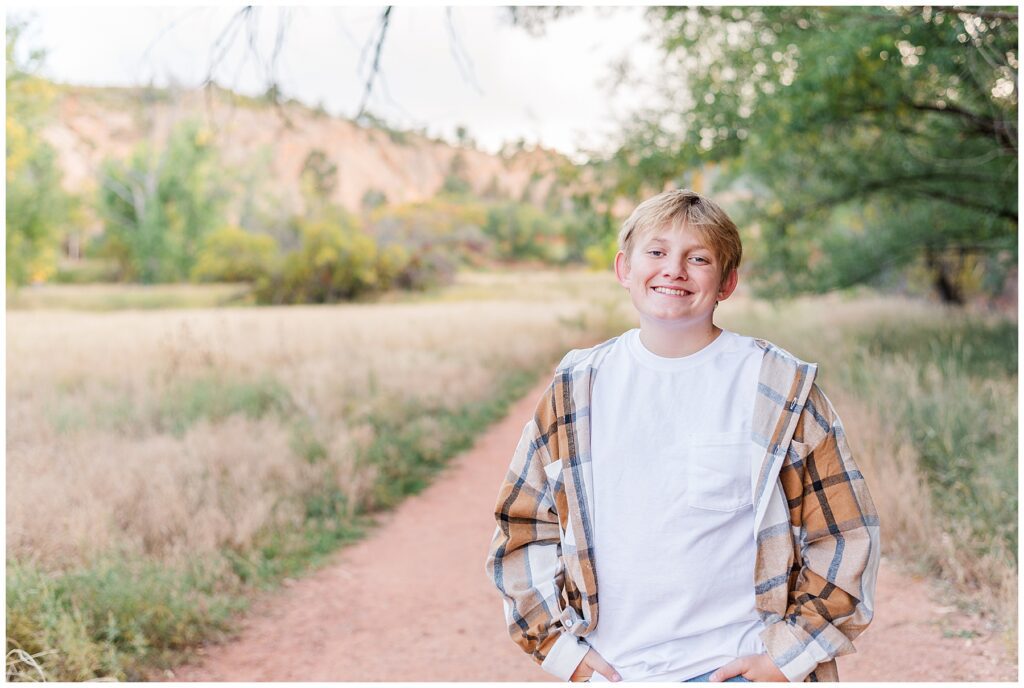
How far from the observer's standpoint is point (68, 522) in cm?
453

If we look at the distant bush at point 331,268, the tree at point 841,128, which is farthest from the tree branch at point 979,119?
the distant bush at point 331,268

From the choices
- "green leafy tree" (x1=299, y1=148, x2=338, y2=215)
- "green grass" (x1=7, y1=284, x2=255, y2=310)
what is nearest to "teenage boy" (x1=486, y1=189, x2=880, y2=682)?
"green grass" (x1=7, y1=284, x2=255, y2=310)

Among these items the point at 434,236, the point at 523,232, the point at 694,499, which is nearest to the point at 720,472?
the point at 694,499

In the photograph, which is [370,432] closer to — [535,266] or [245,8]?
[245,8]

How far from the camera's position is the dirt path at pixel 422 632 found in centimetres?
362

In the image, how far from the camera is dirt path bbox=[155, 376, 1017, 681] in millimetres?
3625

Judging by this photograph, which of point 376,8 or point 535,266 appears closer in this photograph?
point 376,8

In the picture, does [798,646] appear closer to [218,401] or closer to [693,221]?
[693,221]

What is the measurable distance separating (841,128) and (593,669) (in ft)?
30.0

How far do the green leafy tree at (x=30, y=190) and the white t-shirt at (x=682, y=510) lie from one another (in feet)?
36.8

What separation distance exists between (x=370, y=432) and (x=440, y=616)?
10.2 ft

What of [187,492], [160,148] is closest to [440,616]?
[187,492]

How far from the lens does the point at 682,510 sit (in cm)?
150

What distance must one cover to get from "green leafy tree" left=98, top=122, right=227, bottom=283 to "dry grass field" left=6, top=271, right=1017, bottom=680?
774cm
